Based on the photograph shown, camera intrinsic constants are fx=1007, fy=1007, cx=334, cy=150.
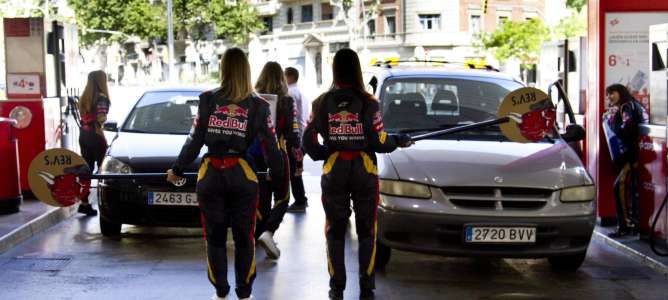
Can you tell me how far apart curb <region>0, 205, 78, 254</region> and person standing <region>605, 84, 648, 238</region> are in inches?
223

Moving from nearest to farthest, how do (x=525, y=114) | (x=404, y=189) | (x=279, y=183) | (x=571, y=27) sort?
(x=404, y=189) → (x=525, y=114) → (x=279, y=183) → (x=571, y=27)

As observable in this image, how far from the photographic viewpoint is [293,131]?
904 centimetres

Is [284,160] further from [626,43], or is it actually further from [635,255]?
[626,43]

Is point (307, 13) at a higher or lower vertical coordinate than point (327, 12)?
higher

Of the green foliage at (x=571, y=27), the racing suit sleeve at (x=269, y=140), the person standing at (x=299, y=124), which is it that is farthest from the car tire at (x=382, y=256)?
the green foliage at (x=571, y=27)

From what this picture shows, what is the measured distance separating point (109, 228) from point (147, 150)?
88cm

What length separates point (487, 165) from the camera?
7520 millimetres

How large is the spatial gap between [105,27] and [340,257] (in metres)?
72.1

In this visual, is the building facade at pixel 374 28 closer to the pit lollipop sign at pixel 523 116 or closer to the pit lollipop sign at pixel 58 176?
the pit lollipop sign at pixel 523 116

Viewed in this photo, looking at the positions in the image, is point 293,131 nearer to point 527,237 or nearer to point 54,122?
point 527,237

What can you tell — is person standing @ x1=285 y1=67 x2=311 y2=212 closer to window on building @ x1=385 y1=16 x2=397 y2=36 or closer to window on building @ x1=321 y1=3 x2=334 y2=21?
window on building @ x1=385 y1=16 x2=397 y2=36

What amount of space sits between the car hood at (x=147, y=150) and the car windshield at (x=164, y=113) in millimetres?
245

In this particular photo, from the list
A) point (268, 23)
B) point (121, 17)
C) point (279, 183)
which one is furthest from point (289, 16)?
point (279, 183)

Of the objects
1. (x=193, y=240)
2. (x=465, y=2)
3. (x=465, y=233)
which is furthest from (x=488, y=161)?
(x=465, y=2)
